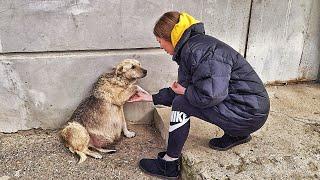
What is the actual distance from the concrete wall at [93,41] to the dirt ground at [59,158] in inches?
6.8

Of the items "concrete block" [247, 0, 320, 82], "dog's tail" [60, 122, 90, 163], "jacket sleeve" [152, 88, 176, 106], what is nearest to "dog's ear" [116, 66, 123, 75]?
"jacket sleeve" [152, 88, 176, 106]

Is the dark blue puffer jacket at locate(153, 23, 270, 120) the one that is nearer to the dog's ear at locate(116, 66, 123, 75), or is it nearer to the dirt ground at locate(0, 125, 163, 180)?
the dog's ear at locate(116, 66, 123, 75)

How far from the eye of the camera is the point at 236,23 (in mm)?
4117

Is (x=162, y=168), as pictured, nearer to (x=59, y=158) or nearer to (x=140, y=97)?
(x=140, y=97)

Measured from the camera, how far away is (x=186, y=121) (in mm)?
3129

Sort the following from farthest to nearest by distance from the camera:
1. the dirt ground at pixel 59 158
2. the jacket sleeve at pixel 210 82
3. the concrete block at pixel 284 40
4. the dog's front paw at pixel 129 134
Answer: the concrete block at pixel 284 40 < the dog's front paw at pixel 129 134 < the dirt ground at pixel 59 158 < the jacket sleeve at pixel 210 82

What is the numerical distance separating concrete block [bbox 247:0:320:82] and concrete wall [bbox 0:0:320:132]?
0.01 m

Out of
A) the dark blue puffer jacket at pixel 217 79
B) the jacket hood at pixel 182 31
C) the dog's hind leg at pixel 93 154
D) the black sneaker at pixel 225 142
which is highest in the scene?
the jacket hood at pixel 182 31

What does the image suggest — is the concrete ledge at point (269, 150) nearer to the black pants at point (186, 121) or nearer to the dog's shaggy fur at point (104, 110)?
the black pants at point (186, 121)

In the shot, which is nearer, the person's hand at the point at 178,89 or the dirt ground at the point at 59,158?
the person's hand at the point at 178,89

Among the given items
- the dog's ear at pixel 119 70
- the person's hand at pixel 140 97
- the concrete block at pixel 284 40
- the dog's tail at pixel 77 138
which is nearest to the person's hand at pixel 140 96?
the person's hand at pixel 140 97

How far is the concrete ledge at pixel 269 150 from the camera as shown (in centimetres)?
305

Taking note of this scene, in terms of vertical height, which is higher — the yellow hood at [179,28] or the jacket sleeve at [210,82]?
the yellow hood at [179,28]

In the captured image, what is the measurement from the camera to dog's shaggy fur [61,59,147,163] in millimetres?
3709
